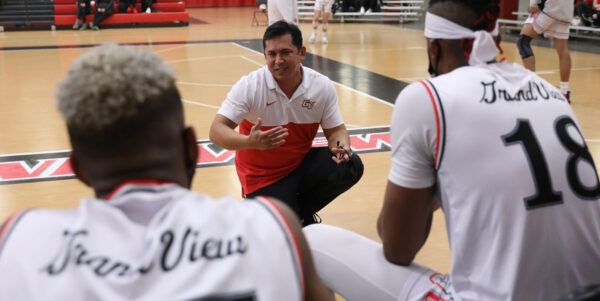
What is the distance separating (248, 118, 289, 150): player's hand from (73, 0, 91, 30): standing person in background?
13.2m

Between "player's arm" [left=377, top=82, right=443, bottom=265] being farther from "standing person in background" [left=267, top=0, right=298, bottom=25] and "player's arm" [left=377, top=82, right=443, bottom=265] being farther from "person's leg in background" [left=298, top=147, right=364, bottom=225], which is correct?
"standing person in background" [left=267, top=0, right=298, bottom=25]

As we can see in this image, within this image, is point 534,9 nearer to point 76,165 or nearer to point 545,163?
point 545,163

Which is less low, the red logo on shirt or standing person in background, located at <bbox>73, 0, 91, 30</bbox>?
standing person in background, located at <bbox>73, 0, 91, 30</bbox>

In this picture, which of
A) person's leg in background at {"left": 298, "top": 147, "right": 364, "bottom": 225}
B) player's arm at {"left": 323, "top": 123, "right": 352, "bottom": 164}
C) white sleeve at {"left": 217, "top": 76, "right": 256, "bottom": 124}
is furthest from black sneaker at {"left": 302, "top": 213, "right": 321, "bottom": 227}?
white sleeve at {"left": 217, "top": 76, "right": 256, "bottom": 124}

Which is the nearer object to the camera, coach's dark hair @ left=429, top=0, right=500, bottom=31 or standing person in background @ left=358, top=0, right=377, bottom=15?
coach's dark hair @ left=429, top=0, right=500, bottom=31

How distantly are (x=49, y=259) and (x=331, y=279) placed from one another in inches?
A: 39.8

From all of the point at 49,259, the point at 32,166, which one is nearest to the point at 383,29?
the point at 32,166

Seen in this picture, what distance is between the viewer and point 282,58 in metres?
3.02

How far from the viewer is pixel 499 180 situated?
140cm

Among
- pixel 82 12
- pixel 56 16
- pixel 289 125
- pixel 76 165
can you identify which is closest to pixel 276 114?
pixel 289 125

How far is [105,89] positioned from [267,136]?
1.55 m

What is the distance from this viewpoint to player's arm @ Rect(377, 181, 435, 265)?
1.55 metres

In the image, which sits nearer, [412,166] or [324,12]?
[412,166]

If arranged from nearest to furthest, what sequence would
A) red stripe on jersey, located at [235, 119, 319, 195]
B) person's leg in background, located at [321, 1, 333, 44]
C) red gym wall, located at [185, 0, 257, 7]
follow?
red stripe on jersey, located at [235, 119, 319, 195]
person's leg in background, located at [321, 1, 333, 44]
red gym wall, located at [185, 0, 257, 7]
